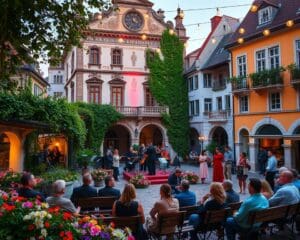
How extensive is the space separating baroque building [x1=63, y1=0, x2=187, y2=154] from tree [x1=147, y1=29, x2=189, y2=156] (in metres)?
0.70

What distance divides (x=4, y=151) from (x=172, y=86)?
67.8ft

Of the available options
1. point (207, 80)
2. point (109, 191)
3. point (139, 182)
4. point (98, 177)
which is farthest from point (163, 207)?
point (207, 80)

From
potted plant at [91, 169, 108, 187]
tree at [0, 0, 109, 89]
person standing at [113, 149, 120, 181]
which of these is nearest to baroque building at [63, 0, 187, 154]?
person standing at [113, 149, 120, 181]

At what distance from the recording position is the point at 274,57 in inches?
930

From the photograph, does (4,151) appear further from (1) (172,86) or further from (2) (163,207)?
(1) (172,86)

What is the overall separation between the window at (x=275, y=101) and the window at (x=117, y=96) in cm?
1568

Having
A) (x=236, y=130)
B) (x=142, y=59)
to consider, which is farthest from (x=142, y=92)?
(x=236, y=130)

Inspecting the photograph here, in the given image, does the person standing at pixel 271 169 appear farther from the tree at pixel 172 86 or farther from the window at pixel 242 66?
the tree at pixel 172 86

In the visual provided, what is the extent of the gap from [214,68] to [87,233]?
101 ft

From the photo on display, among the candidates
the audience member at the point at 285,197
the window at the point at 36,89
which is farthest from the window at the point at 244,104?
the window at the point at 36,89

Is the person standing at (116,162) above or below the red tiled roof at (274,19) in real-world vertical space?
below

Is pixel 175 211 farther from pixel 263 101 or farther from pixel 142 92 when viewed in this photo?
pixel 142 92

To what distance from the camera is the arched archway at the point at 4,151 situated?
1805 centimetres

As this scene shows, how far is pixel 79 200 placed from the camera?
848 centimetres
